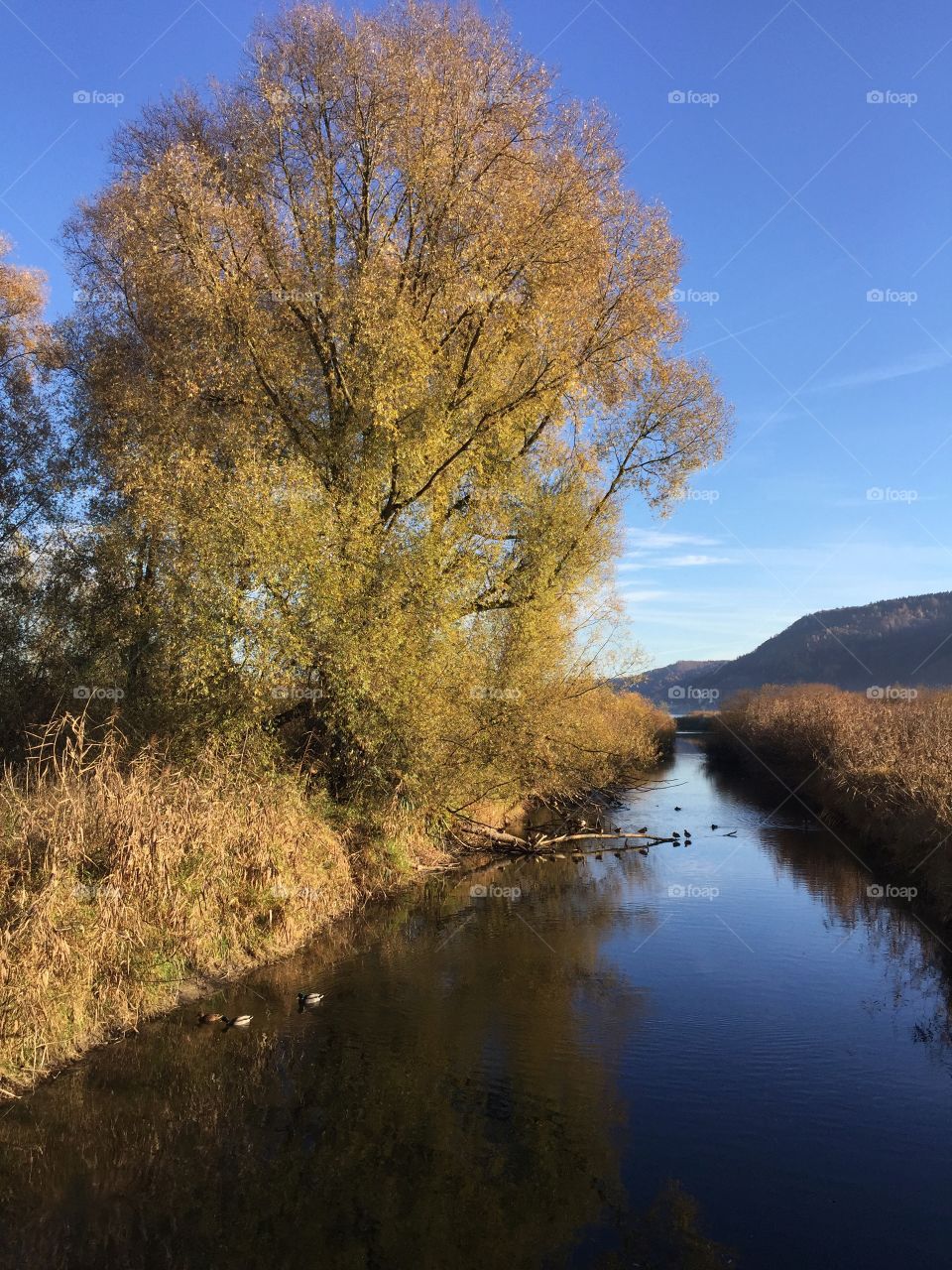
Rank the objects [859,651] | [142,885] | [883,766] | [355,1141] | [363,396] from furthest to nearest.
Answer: [859,651] → [883,766] → [363,396] → [142,885] → [355,1141]

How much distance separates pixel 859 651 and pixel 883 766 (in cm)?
11677

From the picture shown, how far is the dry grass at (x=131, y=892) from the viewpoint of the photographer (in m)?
8.54

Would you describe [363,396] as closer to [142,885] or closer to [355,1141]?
[142,885]

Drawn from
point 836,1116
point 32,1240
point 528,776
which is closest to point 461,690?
point 528,776

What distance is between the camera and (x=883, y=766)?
21469mm

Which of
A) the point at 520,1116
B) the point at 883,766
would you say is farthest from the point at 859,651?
the point at 520,1116

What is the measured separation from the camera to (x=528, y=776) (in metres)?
20.6

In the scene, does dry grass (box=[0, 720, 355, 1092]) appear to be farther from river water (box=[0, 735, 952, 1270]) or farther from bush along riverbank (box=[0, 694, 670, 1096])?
river water (box=[0, 735, 952, 1270])

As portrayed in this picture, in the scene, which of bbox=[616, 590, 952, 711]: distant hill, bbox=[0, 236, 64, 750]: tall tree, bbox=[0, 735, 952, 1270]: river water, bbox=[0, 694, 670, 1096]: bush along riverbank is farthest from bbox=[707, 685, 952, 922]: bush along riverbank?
bbox=[616, 590, 952, 711]: distant hill

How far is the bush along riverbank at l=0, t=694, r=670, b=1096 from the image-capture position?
8586 mm

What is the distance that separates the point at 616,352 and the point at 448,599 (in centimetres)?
827

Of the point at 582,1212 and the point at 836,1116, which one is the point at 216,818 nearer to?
the point at 582,1212

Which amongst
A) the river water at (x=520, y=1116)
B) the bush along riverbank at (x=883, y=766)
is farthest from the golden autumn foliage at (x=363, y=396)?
the bush along riverbank at (x=883, y=766)

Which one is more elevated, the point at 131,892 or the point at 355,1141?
the point at 131,892
